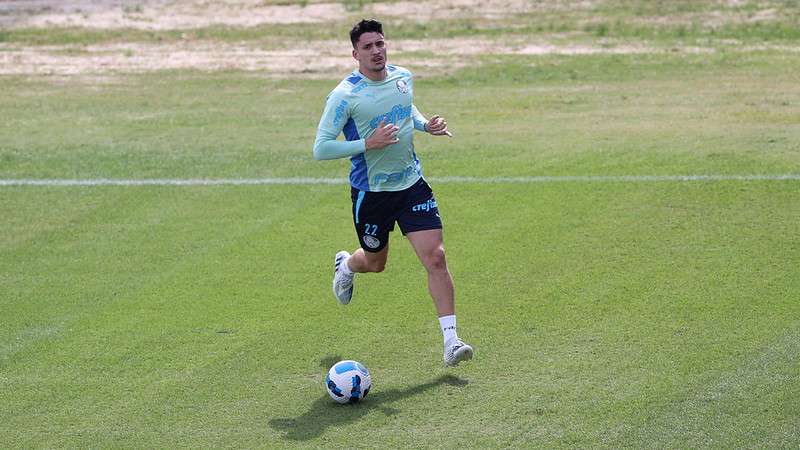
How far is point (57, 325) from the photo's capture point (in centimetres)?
1013

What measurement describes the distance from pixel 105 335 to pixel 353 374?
245 cm

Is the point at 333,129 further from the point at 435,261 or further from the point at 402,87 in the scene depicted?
the point at 435,261

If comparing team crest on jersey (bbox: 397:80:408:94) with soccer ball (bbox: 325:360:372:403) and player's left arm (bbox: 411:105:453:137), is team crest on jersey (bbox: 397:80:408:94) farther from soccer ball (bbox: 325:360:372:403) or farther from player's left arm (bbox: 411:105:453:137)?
soccer ball (bbox: 325:360:372:403)

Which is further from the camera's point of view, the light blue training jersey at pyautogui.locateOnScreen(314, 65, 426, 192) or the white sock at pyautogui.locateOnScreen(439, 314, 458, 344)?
the light blue training jersey at pyautogui.locateOnScreen(314, 65, 426, 192)

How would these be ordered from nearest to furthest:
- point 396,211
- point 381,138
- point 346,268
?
point 381,138 → point 396,211 → point 346,268

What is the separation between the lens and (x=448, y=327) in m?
8.96

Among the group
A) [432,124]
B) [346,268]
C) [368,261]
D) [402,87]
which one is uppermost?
[402,87]

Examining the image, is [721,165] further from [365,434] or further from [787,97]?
[365,434]

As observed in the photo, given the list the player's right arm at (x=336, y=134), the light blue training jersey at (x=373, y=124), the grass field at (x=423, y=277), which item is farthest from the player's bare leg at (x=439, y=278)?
the player's right arm at (x=336, y=134)

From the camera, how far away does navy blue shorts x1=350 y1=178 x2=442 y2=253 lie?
9297 mm

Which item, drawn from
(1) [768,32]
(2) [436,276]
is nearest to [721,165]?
(2) [436,276]

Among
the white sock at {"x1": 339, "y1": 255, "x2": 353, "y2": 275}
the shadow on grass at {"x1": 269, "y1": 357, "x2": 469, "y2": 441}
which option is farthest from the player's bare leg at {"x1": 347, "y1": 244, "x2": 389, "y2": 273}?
the shadow on grass at {"x1": 269, "y1": 357, "x2": 469, "y2": 441}

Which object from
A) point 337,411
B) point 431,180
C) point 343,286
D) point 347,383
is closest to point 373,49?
point 343,286

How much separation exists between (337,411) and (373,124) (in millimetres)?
2142
